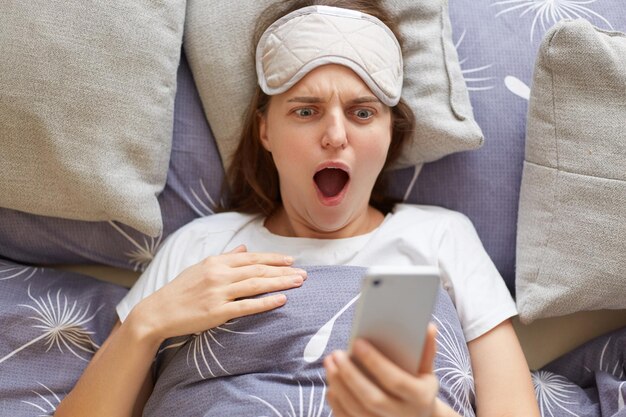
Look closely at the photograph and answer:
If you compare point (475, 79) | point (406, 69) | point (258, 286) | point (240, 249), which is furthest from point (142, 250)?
point (475, 79)

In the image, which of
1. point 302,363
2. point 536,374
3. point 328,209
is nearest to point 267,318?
point 302,363

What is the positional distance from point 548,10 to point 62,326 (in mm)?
1213

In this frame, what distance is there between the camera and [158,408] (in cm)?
123

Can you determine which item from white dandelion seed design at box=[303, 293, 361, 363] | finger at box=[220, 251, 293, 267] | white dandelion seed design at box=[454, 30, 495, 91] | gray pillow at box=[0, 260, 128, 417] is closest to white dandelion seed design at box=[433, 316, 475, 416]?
white dandelion seed design at box=[303, 293, 361, 363]

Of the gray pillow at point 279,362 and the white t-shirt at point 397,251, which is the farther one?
the white t-shirt at point 397,251

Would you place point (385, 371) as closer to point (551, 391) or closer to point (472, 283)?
point (472, 283)

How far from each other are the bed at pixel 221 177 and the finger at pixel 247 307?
23 millimetres

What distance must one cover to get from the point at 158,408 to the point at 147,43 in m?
0.69

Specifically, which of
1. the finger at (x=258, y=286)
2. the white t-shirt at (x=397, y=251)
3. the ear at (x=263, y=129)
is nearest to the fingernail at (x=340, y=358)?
the finger at (x=258, y=286)

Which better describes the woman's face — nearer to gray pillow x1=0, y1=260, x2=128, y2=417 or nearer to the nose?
the nose

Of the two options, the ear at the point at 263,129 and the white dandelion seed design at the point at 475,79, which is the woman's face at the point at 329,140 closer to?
the ear at the point at 263,129

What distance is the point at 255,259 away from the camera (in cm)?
129

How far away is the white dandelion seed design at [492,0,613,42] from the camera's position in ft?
5.05

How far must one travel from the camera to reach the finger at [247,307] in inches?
47.7
